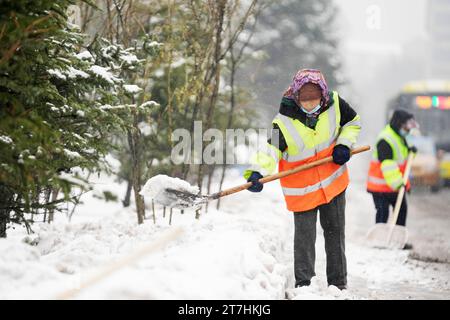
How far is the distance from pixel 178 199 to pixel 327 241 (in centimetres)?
122

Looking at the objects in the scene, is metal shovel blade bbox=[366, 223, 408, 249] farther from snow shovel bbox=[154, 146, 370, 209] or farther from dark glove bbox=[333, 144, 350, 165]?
dark glove bbox=[333, 144, 350, 165]

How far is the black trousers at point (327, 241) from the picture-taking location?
17.3 feet

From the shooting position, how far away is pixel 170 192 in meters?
5.45

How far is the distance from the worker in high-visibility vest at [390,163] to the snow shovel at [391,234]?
0.42 feet

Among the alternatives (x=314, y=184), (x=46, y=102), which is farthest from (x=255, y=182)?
(x=46, y=102)

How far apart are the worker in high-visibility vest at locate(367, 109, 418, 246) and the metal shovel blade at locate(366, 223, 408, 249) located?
1.06 feet

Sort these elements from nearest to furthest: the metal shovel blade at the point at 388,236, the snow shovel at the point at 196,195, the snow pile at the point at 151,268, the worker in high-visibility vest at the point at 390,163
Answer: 1. the snow pile at the point at 151,268
2. the snow shovel at the point at 196,195
3. the metal shovel blade at the point at 388,236
4. the worker in high-visibility vest at the point at 390,163

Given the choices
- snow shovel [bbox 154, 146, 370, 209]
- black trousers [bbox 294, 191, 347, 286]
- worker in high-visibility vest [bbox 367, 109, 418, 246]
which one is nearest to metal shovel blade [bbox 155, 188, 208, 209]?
snow shovel [bbox 154, 146, 370, 209]

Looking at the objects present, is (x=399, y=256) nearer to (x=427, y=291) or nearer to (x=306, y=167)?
(x=427, y=291)

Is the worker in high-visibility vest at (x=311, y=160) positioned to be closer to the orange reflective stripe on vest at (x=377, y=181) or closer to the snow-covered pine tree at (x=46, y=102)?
the snow-covered pine tree at (x=46, y=102)

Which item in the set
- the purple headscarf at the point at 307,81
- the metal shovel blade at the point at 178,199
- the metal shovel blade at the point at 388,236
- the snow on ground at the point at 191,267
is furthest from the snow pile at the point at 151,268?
the metal shovel blade at the point at 388,236

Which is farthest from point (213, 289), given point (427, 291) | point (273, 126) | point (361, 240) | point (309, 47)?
point (309, 47)

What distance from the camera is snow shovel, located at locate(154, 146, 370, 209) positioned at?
5270mm
